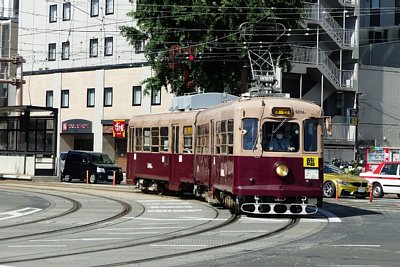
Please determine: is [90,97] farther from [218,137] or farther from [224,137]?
[224,137]

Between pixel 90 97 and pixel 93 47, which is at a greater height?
pixel 93 47

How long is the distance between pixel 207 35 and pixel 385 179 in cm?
1140

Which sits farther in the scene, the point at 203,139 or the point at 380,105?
the point at 380,105

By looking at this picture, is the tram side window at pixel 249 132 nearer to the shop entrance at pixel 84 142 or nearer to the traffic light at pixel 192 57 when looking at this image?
the traffic light at pixel 192 57

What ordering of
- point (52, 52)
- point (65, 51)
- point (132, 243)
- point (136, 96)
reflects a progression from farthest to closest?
point (52, 52), point (65, 51), point (136, 96), point (132, 243)

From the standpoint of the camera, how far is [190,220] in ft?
61.7

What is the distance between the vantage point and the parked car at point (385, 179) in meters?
32.2

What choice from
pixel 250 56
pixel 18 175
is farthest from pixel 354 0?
pixel 18 175

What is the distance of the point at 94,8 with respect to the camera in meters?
57.8

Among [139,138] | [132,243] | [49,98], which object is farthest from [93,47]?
[132,243]

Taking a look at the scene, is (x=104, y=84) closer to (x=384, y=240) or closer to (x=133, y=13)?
(x=133, y=13)

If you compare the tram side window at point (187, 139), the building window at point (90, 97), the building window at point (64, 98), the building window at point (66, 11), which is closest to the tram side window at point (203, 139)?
the tram side window at point (187, 139)

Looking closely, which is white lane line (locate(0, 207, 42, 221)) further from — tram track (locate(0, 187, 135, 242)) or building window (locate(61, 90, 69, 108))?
building window (locate(61, 90, 69, 108))

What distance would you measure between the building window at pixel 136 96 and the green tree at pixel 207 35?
14.1 metres
